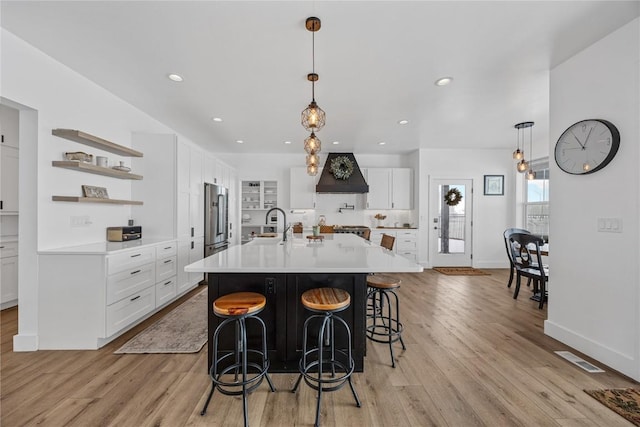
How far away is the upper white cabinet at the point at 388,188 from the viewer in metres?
6.38

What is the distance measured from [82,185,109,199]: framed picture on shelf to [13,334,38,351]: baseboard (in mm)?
1427

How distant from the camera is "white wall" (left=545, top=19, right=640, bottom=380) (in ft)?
6.94

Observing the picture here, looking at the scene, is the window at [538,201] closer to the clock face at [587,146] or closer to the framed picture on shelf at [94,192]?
the clock face at [587,146]

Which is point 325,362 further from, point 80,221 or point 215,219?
point 215,219

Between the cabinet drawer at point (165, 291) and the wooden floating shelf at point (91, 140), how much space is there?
1.68 metres

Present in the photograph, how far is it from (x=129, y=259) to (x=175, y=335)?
3.04 ft

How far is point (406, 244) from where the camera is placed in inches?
239

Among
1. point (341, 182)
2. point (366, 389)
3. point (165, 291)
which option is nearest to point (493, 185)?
point (341, 182)

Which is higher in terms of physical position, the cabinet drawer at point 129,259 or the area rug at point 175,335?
the cabinet drawer at point 129,259

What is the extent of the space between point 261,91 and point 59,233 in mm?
2574

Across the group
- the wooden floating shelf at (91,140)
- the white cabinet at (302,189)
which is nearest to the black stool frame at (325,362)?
the wooden floating shelf at (91,140)

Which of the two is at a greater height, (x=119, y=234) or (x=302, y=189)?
(x=302, y=189)

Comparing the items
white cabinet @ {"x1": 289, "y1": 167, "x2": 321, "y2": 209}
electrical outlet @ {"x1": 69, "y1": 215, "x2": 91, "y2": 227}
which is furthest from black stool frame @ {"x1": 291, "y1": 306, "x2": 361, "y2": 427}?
white cabinet @ {"x1": 289, "y1": 167, "x2": 321, "y2": 209}

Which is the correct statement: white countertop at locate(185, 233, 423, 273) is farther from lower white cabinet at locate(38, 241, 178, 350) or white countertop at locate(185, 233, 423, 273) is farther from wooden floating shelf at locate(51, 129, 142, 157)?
wooden floating shelf at locate(51, 129, 142, 157)
